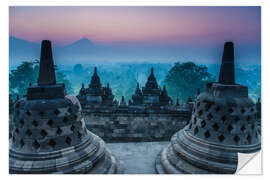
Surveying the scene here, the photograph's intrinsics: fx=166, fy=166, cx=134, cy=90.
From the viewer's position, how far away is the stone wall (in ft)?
21.6

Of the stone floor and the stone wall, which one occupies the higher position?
the stone wall

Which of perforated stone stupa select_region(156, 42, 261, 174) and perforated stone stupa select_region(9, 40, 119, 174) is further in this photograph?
perforated stone stupa select_region(156, 42, 261, 174)

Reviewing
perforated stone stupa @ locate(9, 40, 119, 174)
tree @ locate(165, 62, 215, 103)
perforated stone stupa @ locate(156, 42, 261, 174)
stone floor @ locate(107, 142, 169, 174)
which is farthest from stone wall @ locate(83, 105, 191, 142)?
tree @ locate(165, 62, 215, 103)

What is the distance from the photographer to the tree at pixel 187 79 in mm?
25156

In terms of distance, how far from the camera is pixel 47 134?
3404mm

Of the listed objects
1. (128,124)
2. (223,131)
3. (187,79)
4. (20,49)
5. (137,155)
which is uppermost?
(187,79)

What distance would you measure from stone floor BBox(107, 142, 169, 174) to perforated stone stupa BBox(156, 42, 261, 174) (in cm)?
82

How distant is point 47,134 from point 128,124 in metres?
3.58

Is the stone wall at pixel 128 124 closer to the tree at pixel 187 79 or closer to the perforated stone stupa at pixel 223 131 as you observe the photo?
the perforated stone stupa at pixel 223 131

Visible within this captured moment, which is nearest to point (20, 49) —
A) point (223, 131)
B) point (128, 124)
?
point (128, 124)

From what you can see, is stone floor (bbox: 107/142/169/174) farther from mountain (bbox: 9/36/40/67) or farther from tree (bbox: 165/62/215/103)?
tree (bbox: 165/62/215/103)

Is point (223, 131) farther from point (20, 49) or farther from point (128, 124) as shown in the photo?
point (20, 49)
